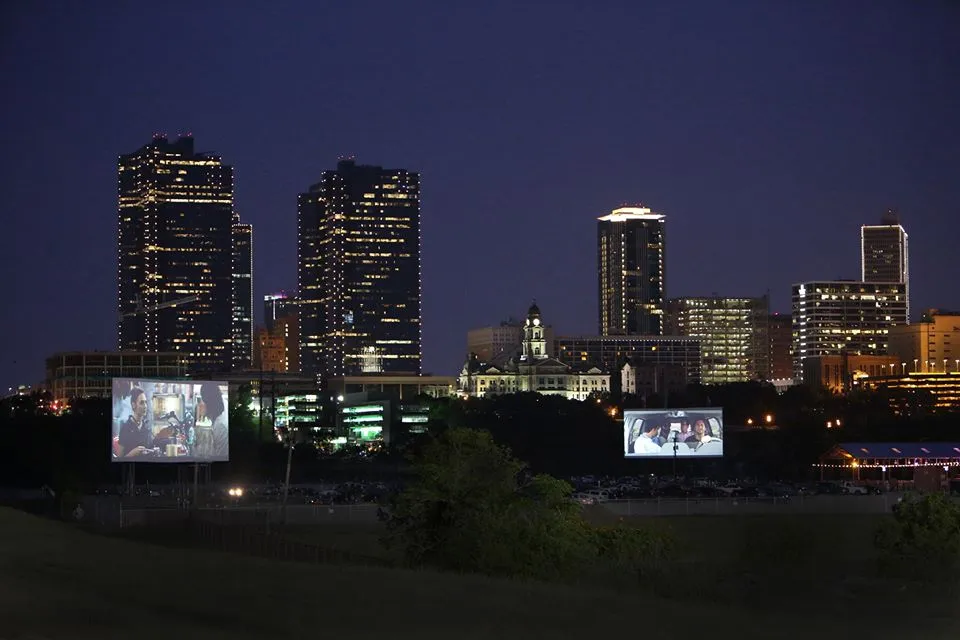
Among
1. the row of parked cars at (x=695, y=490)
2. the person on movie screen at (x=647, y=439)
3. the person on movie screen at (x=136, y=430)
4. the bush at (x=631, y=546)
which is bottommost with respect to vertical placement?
the row of parked cars at (x=695, y=490)

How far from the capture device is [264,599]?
31359 millimetres

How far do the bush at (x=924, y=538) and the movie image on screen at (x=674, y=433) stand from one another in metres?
54.3

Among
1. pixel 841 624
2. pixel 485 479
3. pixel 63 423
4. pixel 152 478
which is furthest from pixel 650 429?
pixel 841 624

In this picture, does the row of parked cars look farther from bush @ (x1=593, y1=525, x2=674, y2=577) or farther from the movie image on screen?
bush @ (x1=593, y1=525, x2=674, y2=577)

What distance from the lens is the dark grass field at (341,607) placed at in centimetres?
2772

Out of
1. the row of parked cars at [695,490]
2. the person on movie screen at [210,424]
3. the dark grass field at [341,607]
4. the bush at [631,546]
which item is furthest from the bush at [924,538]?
the person on movie screen at [210,424]

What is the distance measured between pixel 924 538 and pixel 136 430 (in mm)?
33148

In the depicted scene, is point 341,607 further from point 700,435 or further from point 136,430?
point 700,435

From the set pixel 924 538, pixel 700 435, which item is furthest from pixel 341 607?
pixel 700 435

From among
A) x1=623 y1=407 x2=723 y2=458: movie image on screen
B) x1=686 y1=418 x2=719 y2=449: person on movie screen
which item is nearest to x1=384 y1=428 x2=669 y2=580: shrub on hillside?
x1=623 y1=407 x2=723 y2=458: movie image on screen

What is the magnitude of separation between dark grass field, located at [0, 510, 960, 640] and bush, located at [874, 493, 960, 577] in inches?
349

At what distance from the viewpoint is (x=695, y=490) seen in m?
96.9

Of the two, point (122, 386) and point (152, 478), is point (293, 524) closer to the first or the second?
point (122, 386)

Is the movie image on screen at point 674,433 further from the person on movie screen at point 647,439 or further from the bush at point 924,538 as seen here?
the bush at point 924,538
